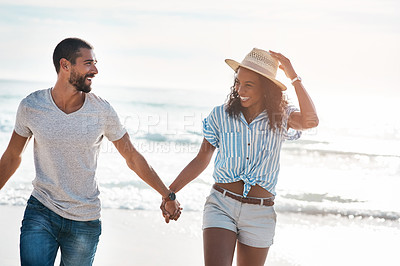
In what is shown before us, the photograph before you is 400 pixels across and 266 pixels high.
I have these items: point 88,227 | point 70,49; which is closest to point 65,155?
point 88,227

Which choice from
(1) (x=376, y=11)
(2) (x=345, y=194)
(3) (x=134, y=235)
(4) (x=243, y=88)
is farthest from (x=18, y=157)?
(1) (x=376, y=11)

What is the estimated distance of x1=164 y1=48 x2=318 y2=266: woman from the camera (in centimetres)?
395

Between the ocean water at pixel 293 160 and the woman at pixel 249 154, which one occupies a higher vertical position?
the woman at pixel 249 154

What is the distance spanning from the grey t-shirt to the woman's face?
37.9 inches

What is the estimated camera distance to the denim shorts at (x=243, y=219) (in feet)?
12.9

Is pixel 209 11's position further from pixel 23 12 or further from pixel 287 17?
pixel 23 12

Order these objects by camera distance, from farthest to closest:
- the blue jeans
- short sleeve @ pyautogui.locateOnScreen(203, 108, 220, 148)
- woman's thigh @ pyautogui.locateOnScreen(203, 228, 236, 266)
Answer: short sleeve @ pyautogui.locateOnScreen(203, 108, 220, 148) < woman's thigh @ pyautogui.locateOnScreen(203, 228, 236, 266) < the blue jeans

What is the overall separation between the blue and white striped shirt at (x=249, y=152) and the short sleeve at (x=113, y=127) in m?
0.69

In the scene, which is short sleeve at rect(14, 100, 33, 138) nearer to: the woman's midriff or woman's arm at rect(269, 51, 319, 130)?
the woman's midriff

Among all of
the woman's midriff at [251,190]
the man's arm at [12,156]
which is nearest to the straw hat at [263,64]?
the woman's midriff at [251,190]

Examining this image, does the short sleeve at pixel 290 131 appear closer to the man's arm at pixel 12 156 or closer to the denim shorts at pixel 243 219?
the denim shorts at pixel 243 219

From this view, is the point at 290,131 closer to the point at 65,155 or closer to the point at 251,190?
the point at 251,190

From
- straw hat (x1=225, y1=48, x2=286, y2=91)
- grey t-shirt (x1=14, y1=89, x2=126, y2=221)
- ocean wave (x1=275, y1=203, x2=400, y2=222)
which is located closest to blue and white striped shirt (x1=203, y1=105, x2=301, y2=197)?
straw hat (x1=225, y1=48, x2=286, y2=91)

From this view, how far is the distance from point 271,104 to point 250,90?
174 millimetres
